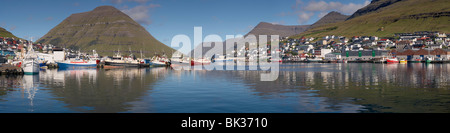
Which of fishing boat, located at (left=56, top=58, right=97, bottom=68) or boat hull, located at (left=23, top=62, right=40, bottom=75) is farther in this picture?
fishing boat, located at (left=56, top=58, right=97, bottom=68)

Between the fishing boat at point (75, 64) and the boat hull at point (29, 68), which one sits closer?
the boat hull at point (29, 68)

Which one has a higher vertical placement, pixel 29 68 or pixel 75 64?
pixel 75 64

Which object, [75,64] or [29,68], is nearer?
[29,68]

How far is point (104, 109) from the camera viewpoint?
1811 cm
